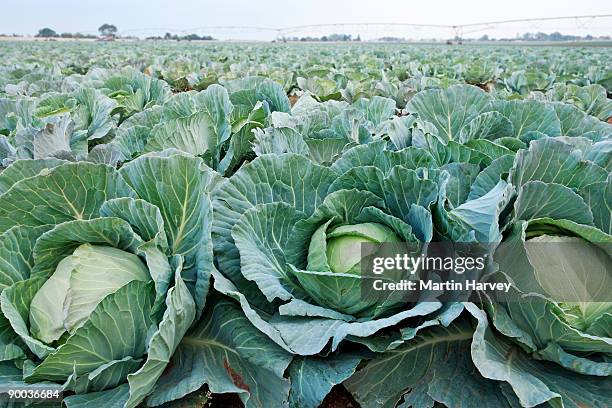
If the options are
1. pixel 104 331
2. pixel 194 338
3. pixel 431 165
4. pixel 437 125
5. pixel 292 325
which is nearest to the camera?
pixel 104 331

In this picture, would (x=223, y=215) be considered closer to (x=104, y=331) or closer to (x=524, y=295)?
(x=104, y=331)

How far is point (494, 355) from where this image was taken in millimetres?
1546

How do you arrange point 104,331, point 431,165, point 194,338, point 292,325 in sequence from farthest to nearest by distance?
point 431,165, point 194,338, point 292,325, point 104,331

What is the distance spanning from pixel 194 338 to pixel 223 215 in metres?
0.48

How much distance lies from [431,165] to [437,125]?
87 centimetres

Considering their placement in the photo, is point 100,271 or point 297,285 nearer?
point 100,271

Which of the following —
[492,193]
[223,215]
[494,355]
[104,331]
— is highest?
[492,193]

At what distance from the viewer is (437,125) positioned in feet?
9.05

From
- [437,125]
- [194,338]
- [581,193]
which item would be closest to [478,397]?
[581,193]

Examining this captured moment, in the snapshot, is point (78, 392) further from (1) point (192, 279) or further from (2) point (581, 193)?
(2) point (581, 193)

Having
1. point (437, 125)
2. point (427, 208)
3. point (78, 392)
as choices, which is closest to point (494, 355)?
point (427, 208)

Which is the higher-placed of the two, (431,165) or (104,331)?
(431,165)

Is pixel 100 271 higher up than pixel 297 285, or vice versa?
pixel 100 271

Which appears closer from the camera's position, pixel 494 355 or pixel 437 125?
pixel 494 355
